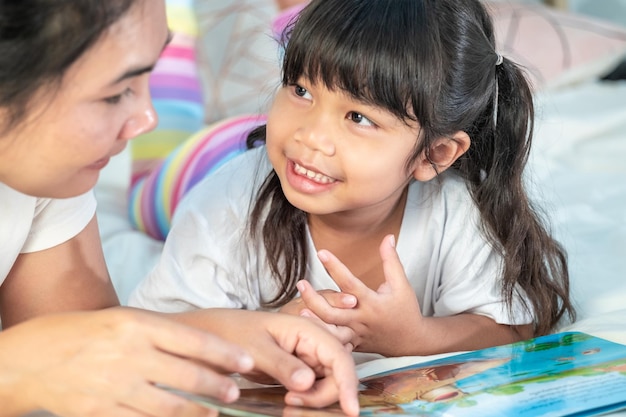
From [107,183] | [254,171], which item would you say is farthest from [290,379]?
[107,183]

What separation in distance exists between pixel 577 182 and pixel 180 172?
74cm

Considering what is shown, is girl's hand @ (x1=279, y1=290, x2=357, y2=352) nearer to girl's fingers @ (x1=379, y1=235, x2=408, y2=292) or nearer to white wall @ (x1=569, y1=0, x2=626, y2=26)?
girl's fingers @ (x1=379, y1=235, x2=408, y2=292)

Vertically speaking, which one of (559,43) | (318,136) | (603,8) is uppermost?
(318,136)

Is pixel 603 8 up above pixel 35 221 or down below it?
below

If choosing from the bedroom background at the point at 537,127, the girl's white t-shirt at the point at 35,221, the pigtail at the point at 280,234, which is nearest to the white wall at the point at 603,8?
the bedroom background at the point at 537,127

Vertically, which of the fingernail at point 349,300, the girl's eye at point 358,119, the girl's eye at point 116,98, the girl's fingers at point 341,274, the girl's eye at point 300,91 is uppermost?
the girl's eye at point 116,98

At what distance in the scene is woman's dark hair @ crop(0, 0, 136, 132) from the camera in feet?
2.24

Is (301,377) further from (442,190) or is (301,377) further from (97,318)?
(442,190)

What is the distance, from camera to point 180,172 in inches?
63.1

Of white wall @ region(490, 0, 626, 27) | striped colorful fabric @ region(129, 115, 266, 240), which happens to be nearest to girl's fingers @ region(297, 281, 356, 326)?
striped colorful fabric @ region(129, 115, 266, 240)

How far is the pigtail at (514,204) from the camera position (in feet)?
3.83

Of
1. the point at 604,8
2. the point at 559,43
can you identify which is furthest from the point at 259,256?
the point at 604,8

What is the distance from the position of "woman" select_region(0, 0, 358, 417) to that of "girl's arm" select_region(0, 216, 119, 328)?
197 millimetres

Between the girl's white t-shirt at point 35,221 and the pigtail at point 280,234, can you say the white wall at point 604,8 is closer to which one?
the pigtail at point 280,234
